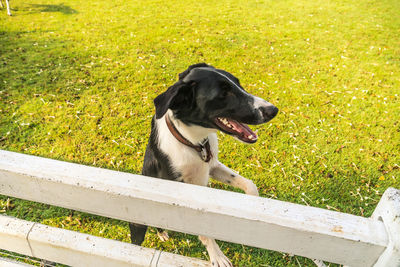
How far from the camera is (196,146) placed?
218 centimetres

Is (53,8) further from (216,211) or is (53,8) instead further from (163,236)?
(216,211)

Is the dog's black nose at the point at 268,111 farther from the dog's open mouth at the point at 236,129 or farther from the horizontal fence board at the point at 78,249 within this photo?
the horizontal fence board at the point at 78,249

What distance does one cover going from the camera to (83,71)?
5.70 m

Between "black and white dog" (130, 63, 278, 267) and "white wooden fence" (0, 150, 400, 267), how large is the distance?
764 mm

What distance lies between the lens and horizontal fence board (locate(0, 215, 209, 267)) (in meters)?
1.50

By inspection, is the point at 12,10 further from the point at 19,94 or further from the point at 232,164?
the point at 232,164

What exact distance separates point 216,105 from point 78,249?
50.0 inches

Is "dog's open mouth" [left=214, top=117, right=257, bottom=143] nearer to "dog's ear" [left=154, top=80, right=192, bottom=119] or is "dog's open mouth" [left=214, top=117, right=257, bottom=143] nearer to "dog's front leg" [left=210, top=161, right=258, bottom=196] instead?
"dog's ear" [left=154, top=80, right=192, bottom=119]

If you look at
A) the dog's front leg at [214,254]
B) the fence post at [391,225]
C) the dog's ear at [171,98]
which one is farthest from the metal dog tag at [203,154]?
the fence post at [391,225]

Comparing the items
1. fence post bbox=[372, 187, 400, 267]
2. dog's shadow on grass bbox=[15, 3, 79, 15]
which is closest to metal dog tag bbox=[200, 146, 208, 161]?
fence post bbox=[372, 187, 400, 267]

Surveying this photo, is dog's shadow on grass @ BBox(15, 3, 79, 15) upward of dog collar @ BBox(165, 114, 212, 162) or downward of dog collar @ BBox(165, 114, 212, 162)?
downward

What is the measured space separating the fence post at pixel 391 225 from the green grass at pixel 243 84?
6.28 feet

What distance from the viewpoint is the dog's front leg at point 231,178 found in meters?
2.47

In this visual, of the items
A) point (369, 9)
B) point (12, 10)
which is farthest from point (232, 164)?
point (12, 10)
